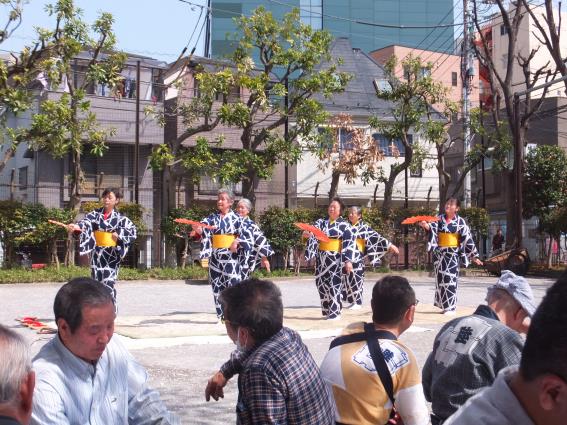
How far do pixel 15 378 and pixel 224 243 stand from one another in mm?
9345

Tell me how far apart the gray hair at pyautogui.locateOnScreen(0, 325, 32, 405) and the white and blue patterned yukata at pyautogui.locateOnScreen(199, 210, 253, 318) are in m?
9.14

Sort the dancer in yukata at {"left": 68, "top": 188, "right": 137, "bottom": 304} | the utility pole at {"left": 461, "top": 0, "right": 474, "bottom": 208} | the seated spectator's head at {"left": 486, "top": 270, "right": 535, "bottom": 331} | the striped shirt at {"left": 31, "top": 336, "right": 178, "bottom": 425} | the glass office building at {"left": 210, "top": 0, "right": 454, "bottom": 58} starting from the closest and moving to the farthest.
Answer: the striped shirt at {"left": 31, "top": 336, "right": 178, "bottom": 425} < the seated spectator's head at {"left": 486, "top": 270, "right": 535, "bottom": 331} < the dancer in yukata at {"left": 68, "top": 188, "right": 137, "bottom": 304} < the utility pole at {"left": 461, "top": 0, "right": 474, "bottom": 208} < the glass office building at {"left": 210, "top": 0, "right": 454, "bottom": 58}

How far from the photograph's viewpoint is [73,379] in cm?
334

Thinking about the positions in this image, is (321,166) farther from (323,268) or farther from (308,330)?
(308,330)

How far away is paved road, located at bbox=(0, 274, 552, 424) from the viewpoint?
708cm

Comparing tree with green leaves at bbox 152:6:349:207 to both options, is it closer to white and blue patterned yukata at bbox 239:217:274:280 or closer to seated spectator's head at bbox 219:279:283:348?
white and blue patterned yukata at bbox 239:217:274:280

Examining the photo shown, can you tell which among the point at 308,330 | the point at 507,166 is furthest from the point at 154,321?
the point at 507,166

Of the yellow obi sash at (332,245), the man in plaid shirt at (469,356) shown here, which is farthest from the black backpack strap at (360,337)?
the yellow obi sash at (332,245)

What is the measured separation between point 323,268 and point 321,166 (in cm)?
1753

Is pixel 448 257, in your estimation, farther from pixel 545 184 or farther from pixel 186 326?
pixel 545 184

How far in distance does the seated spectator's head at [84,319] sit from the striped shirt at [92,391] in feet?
0.15

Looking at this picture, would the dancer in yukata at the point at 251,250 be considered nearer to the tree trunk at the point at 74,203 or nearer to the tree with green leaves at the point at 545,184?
the tree trunk at the point at 74,203

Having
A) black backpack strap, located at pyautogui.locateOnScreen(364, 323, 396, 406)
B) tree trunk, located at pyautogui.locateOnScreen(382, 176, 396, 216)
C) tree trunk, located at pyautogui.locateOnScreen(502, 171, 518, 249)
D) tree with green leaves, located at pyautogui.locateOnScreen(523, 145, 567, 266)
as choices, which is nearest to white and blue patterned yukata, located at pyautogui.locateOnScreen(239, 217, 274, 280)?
black backpack strap, located at pyautogui.locateOnScreen(364, 323, 396, 406)

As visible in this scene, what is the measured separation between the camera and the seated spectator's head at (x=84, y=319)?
3.40 m
